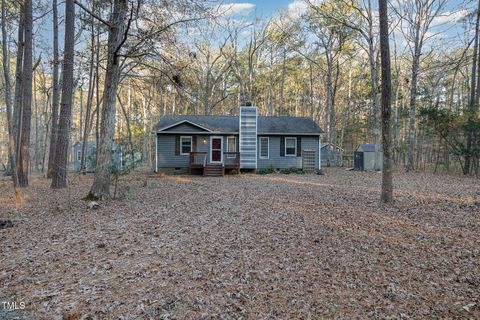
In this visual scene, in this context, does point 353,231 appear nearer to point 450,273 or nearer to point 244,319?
point 450,273

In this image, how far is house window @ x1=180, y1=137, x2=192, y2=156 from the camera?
741 inches

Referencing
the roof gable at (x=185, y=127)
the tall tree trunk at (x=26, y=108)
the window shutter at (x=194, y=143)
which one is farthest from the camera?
the window shutter at (x=194, y=143)

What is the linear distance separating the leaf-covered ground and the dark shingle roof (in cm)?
1205

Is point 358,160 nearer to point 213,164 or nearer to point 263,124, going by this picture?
point 263,124

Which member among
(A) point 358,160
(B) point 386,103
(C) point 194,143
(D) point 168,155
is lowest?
(A) point 358,160

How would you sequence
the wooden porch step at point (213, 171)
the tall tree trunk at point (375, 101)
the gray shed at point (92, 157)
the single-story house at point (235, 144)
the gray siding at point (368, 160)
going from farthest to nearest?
the gray siding at point (368, 160), the tall tree trunk at point (375, 101), the single-story house at point (235, 144), the wooden porch step at point (213, 171), the gray shed at point (92, 157)

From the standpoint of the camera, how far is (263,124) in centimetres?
2036

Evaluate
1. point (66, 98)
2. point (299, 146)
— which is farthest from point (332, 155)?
point (66, 98)

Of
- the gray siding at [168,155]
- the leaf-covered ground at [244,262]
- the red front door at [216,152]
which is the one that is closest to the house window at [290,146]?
the red front door at [216,152]

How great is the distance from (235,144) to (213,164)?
2148 millimetres

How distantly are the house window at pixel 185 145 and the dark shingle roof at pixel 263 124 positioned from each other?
123 cm

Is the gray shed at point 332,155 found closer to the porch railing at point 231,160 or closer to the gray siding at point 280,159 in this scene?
the gray siding at point 280,159

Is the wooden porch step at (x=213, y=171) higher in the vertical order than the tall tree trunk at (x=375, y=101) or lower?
lower

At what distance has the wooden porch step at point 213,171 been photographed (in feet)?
58.2
